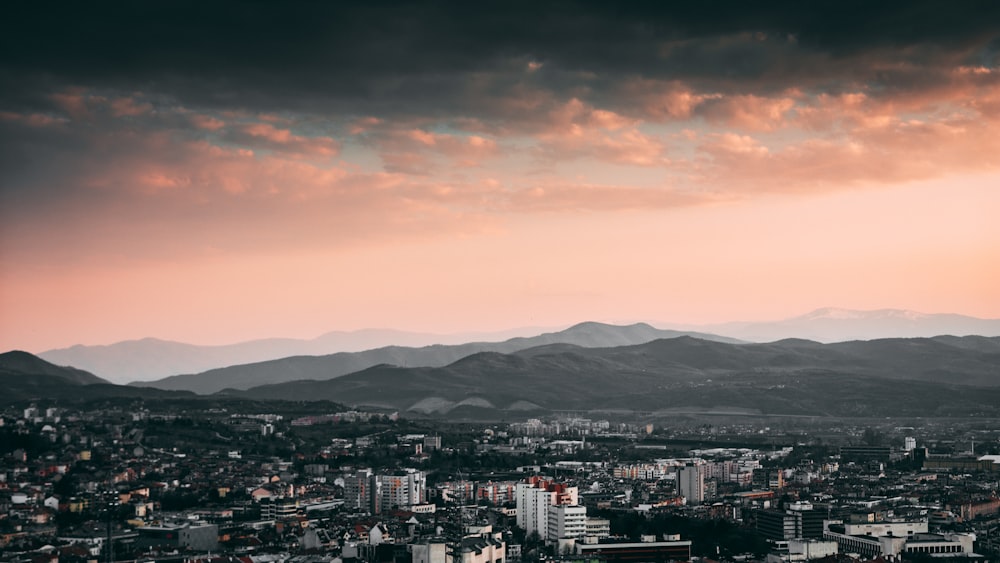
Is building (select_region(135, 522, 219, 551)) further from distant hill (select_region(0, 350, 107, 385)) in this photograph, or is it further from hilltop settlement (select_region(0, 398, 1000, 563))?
distant hill (select_region(0, 350, 107, 385))

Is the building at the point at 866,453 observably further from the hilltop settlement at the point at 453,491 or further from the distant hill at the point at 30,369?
the distant hill at the point at 30,369

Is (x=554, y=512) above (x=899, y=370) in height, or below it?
below

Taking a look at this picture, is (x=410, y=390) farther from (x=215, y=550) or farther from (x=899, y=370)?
(x=215, y=550)

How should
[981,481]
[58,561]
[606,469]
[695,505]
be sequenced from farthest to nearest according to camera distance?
[606,469], [981,481], [695,505], [58,561]

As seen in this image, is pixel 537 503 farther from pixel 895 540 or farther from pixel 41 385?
pixel 41 385

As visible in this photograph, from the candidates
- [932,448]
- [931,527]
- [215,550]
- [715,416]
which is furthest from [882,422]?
[215,550]

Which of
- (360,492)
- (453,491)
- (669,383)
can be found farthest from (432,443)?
(669,383)

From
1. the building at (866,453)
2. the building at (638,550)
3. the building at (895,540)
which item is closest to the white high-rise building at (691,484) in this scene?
the building at (895,540)
